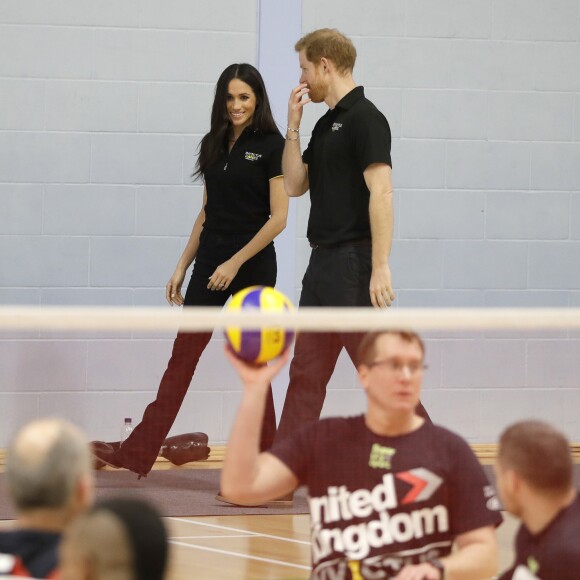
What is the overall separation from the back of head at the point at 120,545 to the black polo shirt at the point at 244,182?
3.95 meters

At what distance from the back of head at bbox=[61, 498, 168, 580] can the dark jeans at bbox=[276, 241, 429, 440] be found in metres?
2.86

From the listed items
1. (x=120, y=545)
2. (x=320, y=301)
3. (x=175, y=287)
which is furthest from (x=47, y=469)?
(x=175, y=287)

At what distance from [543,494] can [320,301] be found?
2442 millimetres

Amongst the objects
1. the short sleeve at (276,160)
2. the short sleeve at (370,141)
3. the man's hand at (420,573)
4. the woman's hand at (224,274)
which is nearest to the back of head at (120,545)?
the man's hand at (420,573)

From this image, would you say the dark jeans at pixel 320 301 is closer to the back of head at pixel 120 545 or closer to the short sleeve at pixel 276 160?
the short sleeve at pixel 276 160

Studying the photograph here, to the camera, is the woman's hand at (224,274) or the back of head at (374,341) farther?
the woman's hand at (224,274)

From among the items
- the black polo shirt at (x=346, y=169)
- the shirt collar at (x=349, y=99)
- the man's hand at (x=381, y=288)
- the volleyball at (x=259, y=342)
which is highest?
the shirt collar at (x=349, y=99)

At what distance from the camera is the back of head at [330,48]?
5031 mm

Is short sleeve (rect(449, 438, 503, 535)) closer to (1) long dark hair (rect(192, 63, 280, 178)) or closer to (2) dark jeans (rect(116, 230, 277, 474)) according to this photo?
(2) dark jeans (rect(116, 230, 277, 474))

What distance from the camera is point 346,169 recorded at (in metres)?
5.04

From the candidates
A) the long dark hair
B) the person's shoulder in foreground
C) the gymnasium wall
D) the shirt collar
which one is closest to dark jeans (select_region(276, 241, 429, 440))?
the shirt collar

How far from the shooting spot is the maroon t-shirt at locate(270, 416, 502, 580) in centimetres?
299

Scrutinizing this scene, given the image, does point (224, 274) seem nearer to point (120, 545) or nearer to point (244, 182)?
point (244, 182)

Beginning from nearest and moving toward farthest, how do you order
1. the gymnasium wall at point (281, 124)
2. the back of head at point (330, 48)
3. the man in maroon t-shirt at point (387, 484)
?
1. the man in maroon t-shirt at point (387, 484)
2. the back of head at point (330, 48)
3. the gymnasium wall at point (281, 124)
